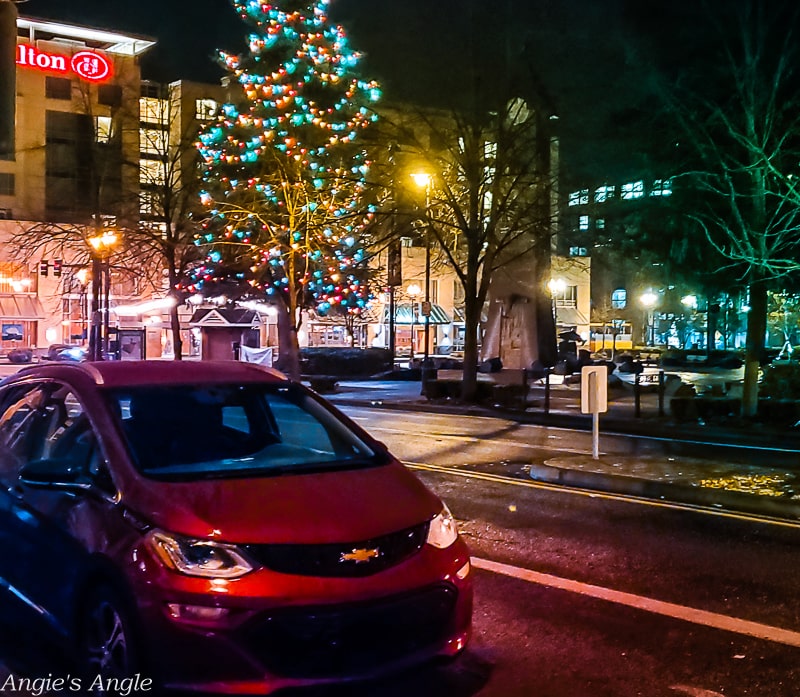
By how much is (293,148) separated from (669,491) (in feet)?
60.6

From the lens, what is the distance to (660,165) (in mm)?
19984

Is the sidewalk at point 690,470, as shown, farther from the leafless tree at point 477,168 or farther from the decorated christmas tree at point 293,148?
the decorated christmas tree at point 293,148

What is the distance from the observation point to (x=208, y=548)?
13.3 feet

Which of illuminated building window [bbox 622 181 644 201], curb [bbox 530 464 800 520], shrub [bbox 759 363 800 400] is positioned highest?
illuminated building window [bbox 622 181 644 201]

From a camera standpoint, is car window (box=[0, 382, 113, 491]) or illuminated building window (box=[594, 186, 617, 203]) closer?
car window (box=[0, 382, 113, 491])

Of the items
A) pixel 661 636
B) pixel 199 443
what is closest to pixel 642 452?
pixel 661 636

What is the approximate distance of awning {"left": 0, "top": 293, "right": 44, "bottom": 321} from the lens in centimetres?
6234

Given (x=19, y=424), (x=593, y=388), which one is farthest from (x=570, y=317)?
(x=19, y=424)

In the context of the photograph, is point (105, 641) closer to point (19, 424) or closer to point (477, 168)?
point (19, 424)

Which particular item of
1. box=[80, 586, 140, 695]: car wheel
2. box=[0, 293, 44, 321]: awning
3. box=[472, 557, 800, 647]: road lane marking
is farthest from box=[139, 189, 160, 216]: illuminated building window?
box=[80, 586, 140, 695]: car wheel

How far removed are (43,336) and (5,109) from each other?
202 feet

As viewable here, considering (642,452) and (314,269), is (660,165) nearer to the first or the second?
(642,452)

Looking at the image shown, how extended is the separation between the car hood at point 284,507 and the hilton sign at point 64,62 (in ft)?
192

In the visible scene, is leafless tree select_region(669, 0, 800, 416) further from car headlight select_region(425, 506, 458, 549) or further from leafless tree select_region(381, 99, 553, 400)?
car headlight select_region(425, 506, 458, 549)
